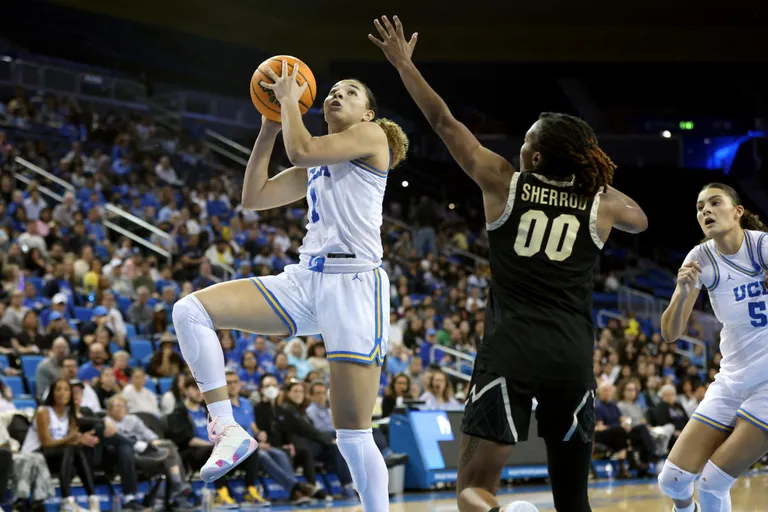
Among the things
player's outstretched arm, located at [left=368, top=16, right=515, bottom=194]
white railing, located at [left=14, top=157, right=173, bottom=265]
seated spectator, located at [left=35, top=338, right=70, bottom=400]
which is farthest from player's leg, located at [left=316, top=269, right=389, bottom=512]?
white railing, located at [left=14, top=157, right=173, bottom=265]

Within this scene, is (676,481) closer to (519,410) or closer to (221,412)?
(519,410)

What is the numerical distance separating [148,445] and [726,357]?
6.19 metres

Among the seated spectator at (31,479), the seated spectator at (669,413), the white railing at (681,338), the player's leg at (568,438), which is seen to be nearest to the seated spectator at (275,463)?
the seated spectator at (31,479)

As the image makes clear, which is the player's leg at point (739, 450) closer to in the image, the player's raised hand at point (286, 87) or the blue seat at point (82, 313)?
the player's raised hand at point (286, 87)

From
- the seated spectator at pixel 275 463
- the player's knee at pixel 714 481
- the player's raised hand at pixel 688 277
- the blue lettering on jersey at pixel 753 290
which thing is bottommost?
the seated spectator at pixel 275 463

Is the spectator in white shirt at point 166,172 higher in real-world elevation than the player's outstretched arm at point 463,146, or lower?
higher

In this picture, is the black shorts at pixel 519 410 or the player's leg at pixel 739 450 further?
the player's leg at pixel 739 450

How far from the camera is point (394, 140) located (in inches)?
200

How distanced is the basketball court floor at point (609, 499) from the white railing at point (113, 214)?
6956 millimetres

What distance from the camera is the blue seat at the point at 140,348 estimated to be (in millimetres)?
12164

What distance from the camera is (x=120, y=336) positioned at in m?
11.8

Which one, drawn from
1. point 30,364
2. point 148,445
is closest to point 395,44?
point 148,445

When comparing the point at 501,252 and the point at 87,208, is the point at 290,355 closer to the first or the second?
the point at 87,208

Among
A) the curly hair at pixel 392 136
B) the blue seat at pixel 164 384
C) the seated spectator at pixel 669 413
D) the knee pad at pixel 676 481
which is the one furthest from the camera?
the seated spectator at pixel 669 413
